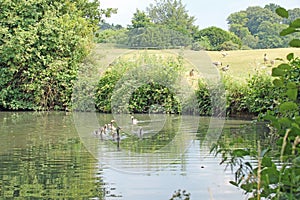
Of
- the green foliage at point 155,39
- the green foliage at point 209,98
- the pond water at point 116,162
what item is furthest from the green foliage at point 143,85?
the pond water at point 116,162

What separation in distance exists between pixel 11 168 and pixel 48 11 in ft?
46.4

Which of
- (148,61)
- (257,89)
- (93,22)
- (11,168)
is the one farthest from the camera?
(93,22)

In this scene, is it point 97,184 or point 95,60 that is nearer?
point 97,184

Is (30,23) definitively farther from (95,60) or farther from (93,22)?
(93,22)

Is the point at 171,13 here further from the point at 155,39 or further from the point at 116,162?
the point at 116,162

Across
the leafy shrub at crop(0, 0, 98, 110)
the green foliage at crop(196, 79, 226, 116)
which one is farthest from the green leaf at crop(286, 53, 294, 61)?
the leafy shrub at crop(0, 0, 98, 110)

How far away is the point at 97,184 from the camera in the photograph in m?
6.70

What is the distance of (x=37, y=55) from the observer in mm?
20969

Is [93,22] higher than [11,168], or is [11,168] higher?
[93,22]

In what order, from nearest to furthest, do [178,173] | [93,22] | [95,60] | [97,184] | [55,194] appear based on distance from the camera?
[55,194] < [97,184] < [178,173] < [95,60] < [93,22]

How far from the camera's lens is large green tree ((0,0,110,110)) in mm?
20922

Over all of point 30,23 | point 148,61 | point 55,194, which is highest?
point 30,23

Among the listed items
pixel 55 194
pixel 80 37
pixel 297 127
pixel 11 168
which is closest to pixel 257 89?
pixel 80 37

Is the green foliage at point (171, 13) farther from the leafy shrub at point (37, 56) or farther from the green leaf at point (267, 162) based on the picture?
the green leaf at point (267, 162)
